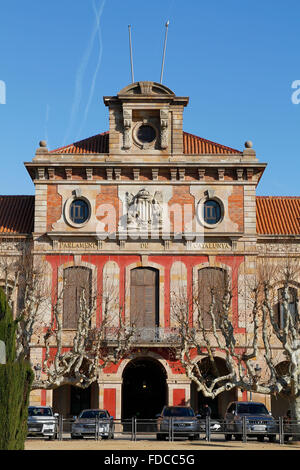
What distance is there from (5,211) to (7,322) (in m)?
26.7

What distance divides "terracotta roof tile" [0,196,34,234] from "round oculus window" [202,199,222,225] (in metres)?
9.99

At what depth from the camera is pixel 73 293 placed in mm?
42594

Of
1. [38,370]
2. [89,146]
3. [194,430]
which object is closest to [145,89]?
[89,146]

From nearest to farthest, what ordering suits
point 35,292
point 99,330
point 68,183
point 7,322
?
1. point 7,322
2. point 35,292
3. point 99,330
4. point 68,183

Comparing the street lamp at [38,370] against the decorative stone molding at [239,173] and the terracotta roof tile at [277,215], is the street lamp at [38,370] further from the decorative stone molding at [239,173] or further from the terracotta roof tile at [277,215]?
the decorative stone molding at [239,173]

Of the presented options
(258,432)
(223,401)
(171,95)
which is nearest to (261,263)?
(223,401)

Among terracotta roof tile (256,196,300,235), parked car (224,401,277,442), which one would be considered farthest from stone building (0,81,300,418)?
parked car (224,401,277,442)

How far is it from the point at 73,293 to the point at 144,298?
3900 mm

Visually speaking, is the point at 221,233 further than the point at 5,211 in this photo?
No

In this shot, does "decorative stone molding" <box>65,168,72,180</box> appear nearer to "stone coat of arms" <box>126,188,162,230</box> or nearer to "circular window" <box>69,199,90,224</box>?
"circular window" <box>69,199,90,224</box>

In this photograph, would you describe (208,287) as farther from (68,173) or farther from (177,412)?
(177,412)

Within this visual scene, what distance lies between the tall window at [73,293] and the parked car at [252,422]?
465 inches
